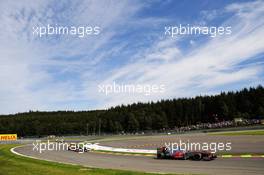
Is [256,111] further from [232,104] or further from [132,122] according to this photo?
[132,122]

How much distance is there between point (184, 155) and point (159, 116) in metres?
119

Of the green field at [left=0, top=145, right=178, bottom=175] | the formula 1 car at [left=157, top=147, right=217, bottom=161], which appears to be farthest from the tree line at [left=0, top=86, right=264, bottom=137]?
the green field at [left=0, top=145, right=178, bottom=175]

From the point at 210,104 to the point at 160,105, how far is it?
78.7ft

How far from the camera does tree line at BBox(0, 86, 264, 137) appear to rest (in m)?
139

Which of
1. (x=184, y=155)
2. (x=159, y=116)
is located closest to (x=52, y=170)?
(x=184, y=155)

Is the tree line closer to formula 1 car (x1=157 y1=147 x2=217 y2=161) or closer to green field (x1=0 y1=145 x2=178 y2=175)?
formula 1 car (x1=157 y1=147 x2=217 y2=161)

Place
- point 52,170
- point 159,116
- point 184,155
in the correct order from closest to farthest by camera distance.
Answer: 1. point 52,170
2. point 184,155
3. point 159,116

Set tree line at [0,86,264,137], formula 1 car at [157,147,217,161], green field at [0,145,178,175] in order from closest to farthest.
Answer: green field at [0,145,178,175]
formula 1 car at [157,147,217,161]
tree line at [0,86,264,137]

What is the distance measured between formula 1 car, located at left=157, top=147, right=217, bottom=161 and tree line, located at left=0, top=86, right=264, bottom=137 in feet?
335

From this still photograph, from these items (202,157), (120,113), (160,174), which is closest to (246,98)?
(120,113)

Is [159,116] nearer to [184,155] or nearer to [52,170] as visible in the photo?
[184,155]

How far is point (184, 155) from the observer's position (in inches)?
1210

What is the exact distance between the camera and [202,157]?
93.9ft

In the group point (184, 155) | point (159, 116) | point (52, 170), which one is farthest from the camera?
point (159, 116)
